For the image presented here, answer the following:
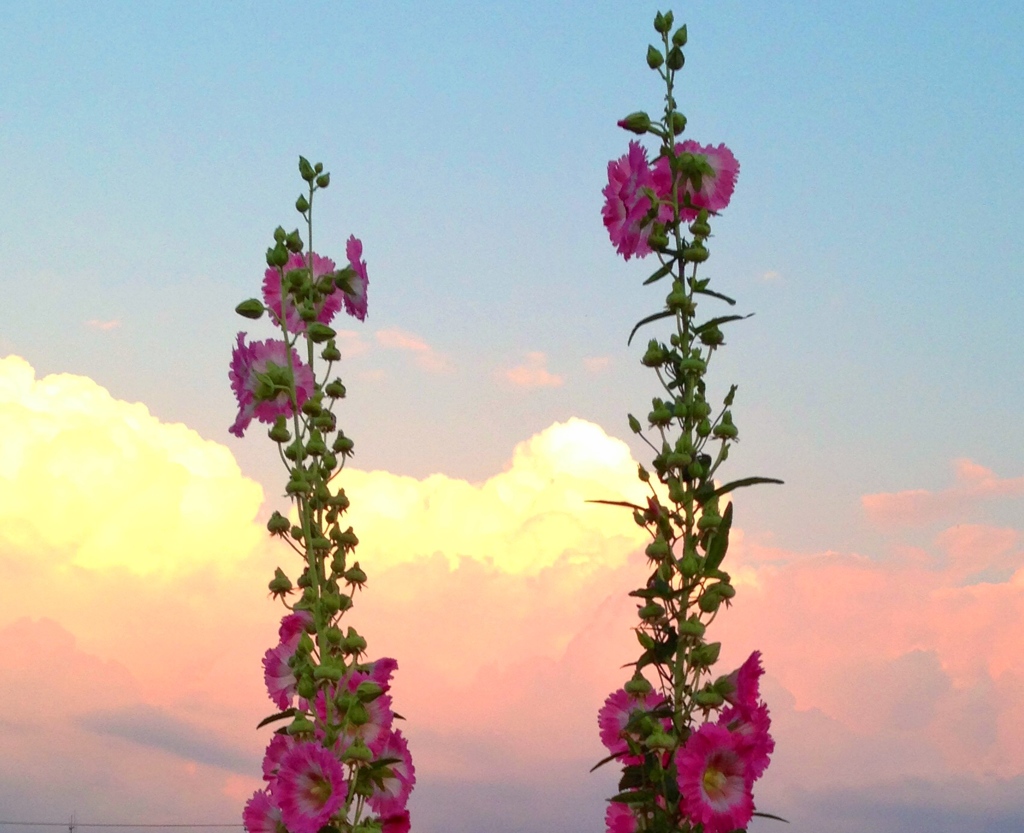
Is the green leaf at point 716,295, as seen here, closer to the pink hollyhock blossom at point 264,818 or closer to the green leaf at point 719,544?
the green leaf at point 719,544

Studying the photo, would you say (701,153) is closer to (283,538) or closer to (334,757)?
(283,538)

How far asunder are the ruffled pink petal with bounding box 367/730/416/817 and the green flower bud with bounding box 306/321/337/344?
2338mm

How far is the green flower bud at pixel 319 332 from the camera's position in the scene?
7.32 m

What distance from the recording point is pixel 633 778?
5961 millimetres

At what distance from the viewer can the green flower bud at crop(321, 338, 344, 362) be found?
7.42m

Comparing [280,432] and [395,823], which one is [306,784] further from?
[280,432]

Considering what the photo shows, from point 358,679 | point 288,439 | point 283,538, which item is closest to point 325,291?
point 288,439

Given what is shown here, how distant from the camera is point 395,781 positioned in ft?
23.2

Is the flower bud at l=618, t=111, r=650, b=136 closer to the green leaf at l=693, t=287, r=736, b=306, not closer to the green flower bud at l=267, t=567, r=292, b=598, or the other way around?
the green leaf at l=693, t=287, r=736, b=306

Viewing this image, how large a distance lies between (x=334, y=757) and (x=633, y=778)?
Answer: 1657 millimetres

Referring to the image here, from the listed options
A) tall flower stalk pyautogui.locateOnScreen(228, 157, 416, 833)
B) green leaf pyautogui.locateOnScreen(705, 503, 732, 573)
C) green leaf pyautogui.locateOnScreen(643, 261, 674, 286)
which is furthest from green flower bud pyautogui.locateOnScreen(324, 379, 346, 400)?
green leaf pyautogui.locateOnScreen(705, 503, 732, 573)

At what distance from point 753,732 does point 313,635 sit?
271cm

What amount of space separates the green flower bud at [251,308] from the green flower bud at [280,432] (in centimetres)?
74

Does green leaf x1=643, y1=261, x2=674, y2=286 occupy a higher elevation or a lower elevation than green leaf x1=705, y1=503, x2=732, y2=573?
higher
